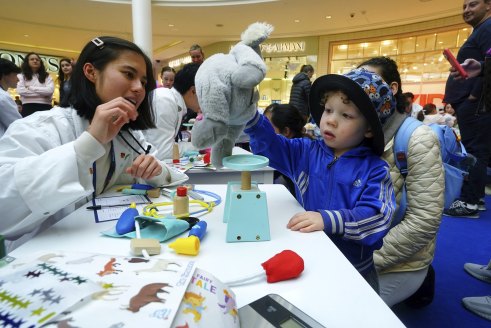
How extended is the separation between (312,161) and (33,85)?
15.2 ft

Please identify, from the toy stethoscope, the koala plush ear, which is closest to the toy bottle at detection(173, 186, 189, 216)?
the toy stethoscope

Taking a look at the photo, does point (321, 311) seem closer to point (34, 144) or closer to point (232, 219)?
point (232, 219)

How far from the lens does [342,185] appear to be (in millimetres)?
959

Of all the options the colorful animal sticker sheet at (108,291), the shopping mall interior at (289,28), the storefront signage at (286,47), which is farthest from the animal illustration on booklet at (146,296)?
the storefront signage at (286,47)

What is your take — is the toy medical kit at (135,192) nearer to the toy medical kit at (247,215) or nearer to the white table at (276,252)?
the white table at (276,252)

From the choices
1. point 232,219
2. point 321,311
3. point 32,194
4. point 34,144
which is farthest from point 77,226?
point 321,311

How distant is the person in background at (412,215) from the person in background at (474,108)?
78 cm

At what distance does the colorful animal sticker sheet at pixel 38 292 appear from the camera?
0.34 m

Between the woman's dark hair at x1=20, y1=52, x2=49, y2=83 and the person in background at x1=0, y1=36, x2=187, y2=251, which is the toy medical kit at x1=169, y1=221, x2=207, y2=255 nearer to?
the person in background at x1=0, y1=36, x2=187, y2=251

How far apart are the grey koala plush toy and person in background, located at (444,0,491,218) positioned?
1437 mm

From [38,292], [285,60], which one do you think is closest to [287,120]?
[38,292]

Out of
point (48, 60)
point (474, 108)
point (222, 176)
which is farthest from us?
point (48, 60)

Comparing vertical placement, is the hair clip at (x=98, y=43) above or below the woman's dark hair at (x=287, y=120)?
above

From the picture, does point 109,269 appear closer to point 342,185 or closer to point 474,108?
point 342,185
